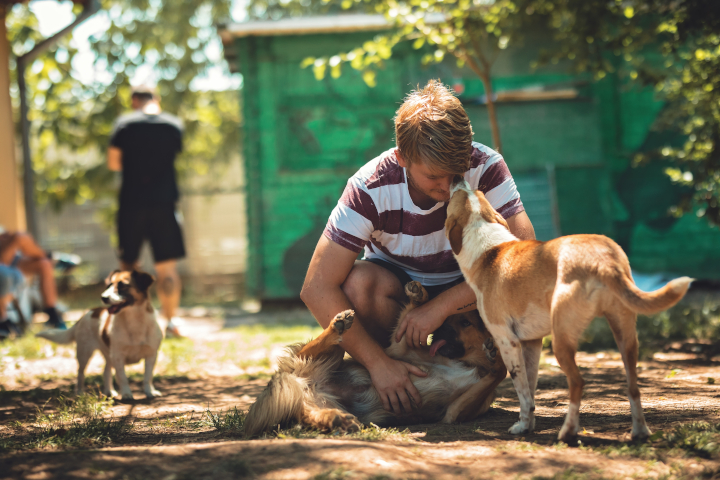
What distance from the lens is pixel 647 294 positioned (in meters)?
2.11

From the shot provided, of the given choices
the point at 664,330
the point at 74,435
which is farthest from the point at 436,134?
the point at 664,330

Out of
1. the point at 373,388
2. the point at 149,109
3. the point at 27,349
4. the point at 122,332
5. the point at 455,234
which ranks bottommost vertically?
the point at 27,349

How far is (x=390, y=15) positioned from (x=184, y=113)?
35.5 feet

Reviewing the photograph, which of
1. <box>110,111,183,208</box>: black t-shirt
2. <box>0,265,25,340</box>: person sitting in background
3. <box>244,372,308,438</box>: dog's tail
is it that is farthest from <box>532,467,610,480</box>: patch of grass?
<box>0,265,25,340</box>: person sitting in background

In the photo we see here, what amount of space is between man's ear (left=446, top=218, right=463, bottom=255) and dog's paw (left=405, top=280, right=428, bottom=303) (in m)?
0.40

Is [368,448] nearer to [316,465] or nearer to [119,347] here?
[316,465]

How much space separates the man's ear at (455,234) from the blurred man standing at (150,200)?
429 centimetres

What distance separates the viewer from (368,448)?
2.20m

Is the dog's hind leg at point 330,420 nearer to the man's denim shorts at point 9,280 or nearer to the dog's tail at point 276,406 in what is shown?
the dog's tail at point 276,406

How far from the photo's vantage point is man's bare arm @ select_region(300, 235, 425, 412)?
2.93 meters

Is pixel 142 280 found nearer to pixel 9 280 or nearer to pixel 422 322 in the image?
pixel 422 322

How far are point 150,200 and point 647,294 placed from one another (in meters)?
5.40

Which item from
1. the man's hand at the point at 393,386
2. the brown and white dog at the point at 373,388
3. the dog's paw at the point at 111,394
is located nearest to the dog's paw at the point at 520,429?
the brown and white dog at the point at 373,388

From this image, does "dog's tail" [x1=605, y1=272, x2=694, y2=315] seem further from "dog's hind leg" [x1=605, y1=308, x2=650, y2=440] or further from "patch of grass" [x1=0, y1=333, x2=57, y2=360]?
"patch of grass" [x1=0, y1=333, x2=57, y2=360]
